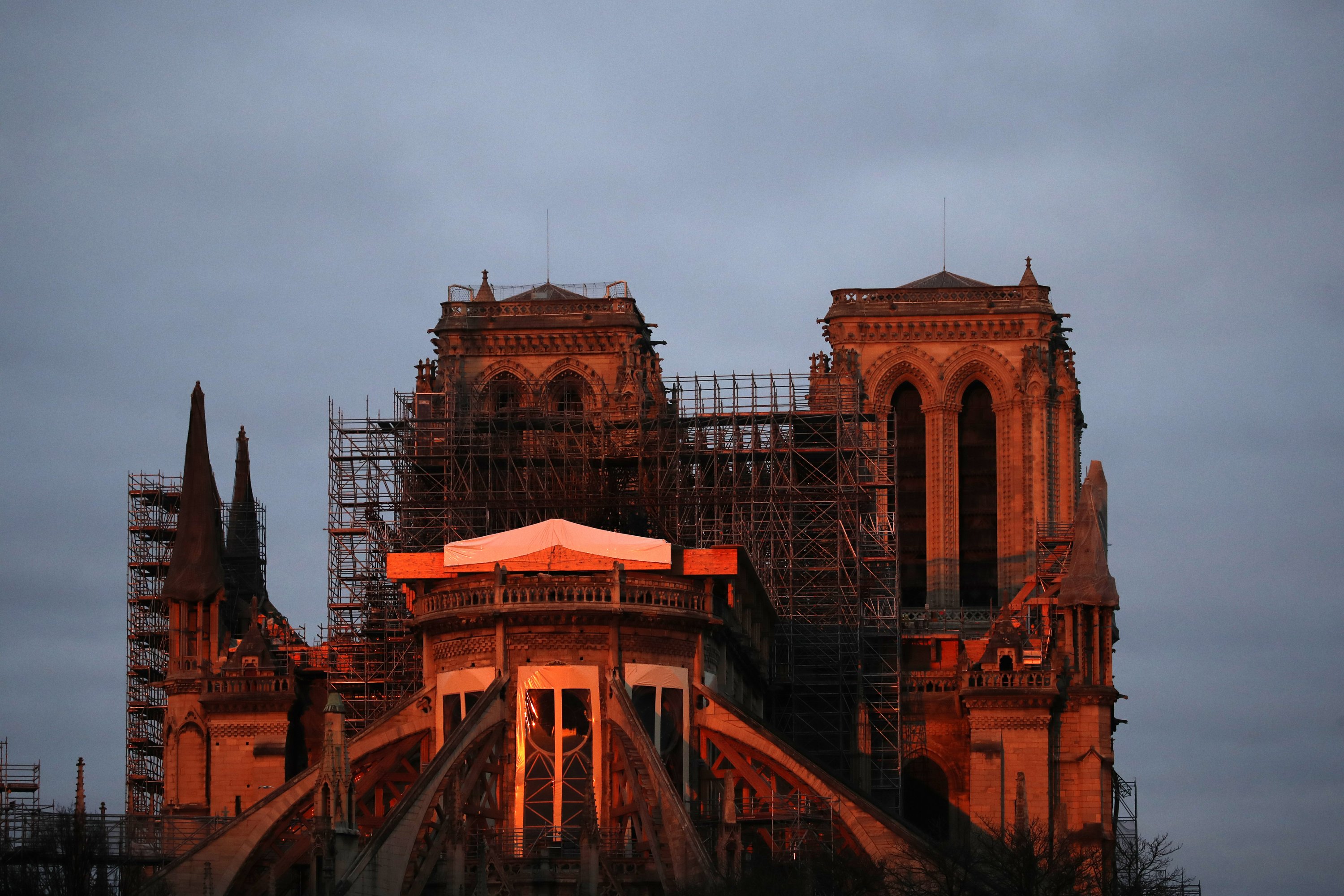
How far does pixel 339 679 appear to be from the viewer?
85938mm

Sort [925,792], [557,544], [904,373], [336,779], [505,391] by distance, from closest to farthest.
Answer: [336,779]
[557,544]
[925,792]
[505,391]
[904,373]

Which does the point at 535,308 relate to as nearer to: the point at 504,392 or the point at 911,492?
the point at 504,392

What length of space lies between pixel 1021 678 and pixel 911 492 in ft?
49.6

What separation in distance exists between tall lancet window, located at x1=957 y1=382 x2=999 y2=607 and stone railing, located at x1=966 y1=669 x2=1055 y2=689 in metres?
13.0

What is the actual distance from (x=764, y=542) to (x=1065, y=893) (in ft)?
89.1

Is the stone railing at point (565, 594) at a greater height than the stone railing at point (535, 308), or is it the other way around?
the stone railing at point (535, 308)

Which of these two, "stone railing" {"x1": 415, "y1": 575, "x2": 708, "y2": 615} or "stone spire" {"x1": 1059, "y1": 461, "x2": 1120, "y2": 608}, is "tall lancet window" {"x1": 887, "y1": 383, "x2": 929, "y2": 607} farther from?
"stone railing" {"x1": 415, "y1": 575, "x2": 708, "y2": 615}

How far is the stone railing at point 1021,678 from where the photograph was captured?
82.1m

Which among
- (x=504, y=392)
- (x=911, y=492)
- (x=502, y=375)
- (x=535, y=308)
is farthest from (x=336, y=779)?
(x=911, y=492)

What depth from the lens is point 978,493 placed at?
9619cm

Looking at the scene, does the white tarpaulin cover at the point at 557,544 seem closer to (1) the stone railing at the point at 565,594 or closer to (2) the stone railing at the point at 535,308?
(1) the stone railing at the point at 565,594

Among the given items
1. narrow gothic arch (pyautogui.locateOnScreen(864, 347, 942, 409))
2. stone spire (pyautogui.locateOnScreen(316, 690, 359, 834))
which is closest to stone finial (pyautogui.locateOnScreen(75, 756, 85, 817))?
stone spire (pyautogui.locateOnScreen(316, 690, 359, 834))

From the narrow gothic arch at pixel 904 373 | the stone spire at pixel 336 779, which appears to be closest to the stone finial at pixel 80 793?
the stone spire at pixel 336 779

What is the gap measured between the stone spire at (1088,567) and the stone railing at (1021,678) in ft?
11.2
